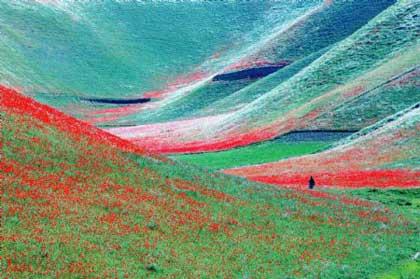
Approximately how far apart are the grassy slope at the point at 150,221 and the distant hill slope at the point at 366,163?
16001 mm

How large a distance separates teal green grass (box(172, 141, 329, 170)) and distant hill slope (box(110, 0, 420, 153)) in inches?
160

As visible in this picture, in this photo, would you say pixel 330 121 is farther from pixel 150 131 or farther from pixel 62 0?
pixel 62 0

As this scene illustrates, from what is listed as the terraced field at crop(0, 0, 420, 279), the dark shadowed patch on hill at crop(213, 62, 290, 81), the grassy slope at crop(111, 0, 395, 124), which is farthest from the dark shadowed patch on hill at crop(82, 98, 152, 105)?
the dark shadowed patch on hill at crop(213, 62, 290, 81)

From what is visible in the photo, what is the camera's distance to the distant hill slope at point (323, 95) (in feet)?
275

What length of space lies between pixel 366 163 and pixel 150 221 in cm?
3694

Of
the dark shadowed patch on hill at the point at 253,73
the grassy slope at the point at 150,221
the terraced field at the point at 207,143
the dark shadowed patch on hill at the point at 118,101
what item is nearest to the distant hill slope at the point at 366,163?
the terraced field at the point at 207,143

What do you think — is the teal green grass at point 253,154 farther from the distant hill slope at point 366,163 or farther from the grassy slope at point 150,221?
the grassy slope at point 150,221

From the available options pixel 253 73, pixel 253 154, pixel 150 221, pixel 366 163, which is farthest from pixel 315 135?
pixel 253 73

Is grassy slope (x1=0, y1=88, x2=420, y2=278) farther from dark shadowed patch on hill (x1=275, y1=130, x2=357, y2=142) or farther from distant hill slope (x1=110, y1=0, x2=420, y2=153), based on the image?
distant hill slope (x1=110, y1=0, x2=420, y2=153)

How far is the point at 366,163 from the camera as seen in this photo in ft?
193

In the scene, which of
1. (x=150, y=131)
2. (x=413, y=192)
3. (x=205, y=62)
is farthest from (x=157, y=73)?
(x=413, y=192)

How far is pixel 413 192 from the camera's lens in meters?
45.8

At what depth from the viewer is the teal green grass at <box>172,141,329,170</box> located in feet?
227

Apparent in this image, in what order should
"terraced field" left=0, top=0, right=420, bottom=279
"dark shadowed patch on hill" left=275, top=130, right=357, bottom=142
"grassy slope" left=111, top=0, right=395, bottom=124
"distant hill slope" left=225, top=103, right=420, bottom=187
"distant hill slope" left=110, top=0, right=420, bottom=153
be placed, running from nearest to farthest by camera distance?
1. "terraced field" left=0, top=0, right=420, bottom=279
2. "distant hill slope" left=225, top=103, right=420, bottom=187
3. "dark shadowed patch on hill" left=275, top=130, right=357, bottom=142
4. "distant hill slope" left=110, top=0, right=420, bottom=153
5. "grassy slope" left=111, top=0, right=395, bottom=124
